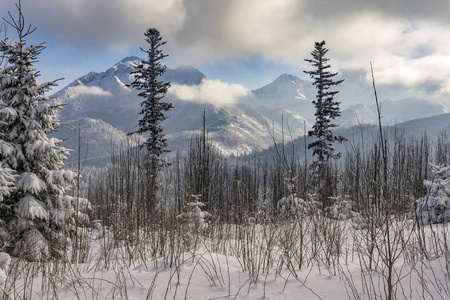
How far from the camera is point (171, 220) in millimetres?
3385

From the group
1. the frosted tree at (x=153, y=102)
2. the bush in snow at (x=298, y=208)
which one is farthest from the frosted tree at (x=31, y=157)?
the frosted tree at (x=153, y=102)

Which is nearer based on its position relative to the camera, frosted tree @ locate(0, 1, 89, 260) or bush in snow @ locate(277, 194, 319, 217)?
bush in snow @ locate(277, 194, 319, 217)

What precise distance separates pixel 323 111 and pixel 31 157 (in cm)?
1519

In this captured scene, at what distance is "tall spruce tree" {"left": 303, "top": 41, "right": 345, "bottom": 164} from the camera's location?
53.5 feet

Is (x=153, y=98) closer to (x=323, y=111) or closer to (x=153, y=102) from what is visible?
(x=153, y=102)

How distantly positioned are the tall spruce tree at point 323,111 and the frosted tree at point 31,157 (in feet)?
43.5

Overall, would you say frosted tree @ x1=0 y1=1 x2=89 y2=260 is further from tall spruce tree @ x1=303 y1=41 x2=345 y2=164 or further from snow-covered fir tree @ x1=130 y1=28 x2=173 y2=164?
tall spruce tree @ x1=303 y1=41 x2=345 y2=164

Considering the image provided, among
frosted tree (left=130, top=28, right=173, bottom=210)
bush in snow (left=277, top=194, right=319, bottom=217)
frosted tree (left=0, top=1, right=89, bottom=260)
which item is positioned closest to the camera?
bush in snow (left=277, top=194, right=319, bottom=217)

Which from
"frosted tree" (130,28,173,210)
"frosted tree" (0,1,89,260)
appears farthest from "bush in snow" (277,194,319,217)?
"frosted tree" (130,28,173,210)

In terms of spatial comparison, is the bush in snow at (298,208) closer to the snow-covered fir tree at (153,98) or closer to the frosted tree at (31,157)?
the frosted tree at (31,157)

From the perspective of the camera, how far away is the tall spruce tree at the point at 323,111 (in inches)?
642

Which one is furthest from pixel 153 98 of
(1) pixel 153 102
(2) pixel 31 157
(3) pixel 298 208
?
(3) pixel 298 208

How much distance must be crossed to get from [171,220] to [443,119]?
186 m

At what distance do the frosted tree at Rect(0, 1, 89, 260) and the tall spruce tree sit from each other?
1327 cm
